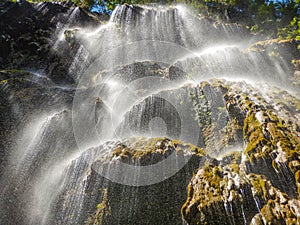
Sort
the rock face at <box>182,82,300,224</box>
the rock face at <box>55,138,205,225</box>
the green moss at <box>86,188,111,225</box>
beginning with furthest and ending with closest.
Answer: the green moss at <box>86,188,111,225</box>, the rock face at <box>55,138,205,225</box>, the rock face at <box>182,82,300,224</box>

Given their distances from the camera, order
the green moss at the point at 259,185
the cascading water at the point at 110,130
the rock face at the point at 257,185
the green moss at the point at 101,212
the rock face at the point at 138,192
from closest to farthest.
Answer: the rock face at the point at 257,185, the green moss at the point at 259,185, the rock face at the point at 138,192, the green moss at the point at 101,212, the cascading water at the point at 110,130

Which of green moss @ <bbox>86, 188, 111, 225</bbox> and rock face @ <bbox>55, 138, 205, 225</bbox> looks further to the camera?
green moss @ <bbox>86, 188, 111, 225</bbox>

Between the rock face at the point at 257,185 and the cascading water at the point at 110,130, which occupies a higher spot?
the rock face at the point at 257,185

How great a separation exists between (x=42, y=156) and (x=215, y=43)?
16988 mm

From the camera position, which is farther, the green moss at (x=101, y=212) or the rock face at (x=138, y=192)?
the green moss at (x=101, y=212)

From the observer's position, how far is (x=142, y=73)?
15570 millimetres

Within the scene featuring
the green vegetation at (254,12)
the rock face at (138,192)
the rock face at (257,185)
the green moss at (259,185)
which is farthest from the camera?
the green vegetation at (254,12)

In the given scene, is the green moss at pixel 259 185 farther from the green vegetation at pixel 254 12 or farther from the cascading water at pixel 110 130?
the green vegetation at pixel 254 12

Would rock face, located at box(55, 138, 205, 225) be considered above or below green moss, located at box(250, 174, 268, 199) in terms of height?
below

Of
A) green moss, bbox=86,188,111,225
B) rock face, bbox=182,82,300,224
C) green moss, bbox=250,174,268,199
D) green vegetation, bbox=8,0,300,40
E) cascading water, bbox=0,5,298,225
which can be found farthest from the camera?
green vegetation, bbox=8,0,300,40

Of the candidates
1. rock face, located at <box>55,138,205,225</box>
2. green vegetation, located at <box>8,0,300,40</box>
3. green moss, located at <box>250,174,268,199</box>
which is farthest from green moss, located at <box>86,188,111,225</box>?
green vegetation, located at <box>8,0,300,40</box>

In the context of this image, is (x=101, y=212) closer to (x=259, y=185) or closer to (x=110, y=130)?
(x=259, y=185)

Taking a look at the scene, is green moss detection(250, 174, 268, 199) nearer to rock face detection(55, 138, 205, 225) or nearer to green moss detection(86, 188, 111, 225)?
rock face detection(55, 138, 205, 225)

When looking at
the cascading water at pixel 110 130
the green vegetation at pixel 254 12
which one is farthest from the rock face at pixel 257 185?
the green vegetation at pixel 254 12
